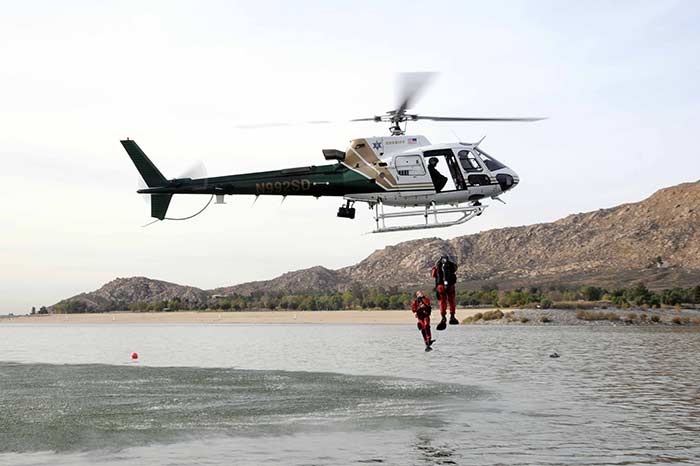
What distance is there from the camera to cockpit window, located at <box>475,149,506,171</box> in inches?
1249

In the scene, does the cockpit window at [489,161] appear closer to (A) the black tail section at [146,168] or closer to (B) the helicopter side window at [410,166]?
(B) the helicopter side window at [410,166]

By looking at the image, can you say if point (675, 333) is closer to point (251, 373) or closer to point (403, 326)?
point (403, 326)

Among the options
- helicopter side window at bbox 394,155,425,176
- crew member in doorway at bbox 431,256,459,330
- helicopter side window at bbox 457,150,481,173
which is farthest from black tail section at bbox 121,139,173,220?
crew member in doorway at bbox 431,256,459,330

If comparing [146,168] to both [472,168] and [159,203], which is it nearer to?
[159,203]

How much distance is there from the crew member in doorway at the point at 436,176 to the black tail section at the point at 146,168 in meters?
9.74

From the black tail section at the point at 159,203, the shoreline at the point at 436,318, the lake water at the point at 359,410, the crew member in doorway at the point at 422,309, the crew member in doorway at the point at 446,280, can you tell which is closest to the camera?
the crew member in doorway at the point at 446,280

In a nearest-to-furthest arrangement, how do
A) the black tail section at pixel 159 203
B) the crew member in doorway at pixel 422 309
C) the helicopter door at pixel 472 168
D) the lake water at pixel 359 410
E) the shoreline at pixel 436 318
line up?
the crew member in doorway at pixel 422 309, the lake water at pixel 359 410, the helicopter door at pixel 472 168, the black tail section at pixel 159 203, the shoreline at pixel 436 318

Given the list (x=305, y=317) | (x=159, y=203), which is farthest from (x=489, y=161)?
(x=305, y=317)

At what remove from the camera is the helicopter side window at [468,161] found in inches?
1241

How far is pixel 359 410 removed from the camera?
3756 cm

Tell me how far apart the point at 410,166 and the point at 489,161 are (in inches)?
113

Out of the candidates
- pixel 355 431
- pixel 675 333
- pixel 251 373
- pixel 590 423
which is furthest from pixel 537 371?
pixel 675 333

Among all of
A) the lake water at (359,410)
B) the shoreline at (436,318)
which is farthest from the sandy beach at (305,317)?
the lake water at (359,410)

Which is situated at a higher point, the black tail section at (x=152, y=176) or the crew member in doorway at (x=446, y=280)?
the black tail section at (x=152, y=176)
